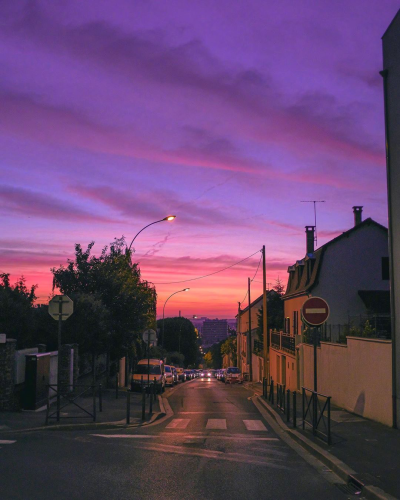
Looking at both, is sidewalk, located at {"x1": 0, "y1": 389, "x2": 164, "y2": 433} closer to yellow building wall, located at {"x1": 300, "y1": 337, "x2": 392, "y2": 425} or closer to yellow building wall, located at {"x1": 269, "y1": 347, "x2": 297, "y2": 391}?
yellow building wall, located at {"x1": 300, "y1": 337, "x2": 392, "y2": 425}

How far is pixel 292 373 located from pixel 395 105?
23.6 meters

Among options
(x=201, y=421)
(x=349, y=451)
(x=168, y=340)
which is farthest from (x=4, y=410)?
(x=168, y=340)

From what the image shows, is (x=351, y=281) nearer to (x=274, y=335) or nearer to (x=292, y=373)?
(x=292, y=373)

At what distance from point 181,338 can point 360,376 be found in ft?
300

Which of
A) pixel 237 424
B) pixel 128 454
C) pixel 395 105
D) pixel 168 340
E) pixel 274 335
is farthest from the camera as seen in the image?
pixel 168 340

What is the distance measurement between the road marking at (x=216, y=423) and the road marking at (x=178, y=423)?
0.67 meters

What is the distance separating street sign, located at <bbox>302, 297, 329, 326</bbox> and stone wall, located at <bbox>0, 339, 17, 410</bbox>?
8.76 m

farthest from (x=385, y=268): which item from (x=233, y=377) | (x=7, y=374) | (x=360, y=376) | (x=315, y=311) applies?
(x=7, y=374)

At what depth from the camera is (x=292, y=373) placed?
35094mm

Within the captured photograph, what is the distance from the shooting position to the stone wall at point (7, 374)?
16031 mm

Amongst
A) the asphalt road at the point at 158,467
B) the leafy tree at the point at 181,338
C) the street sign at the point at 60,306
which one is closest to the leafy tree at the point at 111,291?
the street sign at the point at 60,306

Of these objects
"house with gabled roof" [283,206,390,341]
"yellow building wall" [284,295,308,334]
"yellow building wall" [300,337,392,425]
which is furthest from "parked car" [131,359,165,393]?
"yellow building wall" [300,337,392,425]

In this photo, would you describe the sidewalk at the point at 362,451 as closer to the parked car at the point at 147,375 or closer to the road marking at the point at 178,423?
Result: the road marking at the point at 178,423

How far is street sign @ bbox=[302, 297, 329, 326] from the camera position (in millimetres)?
13094
